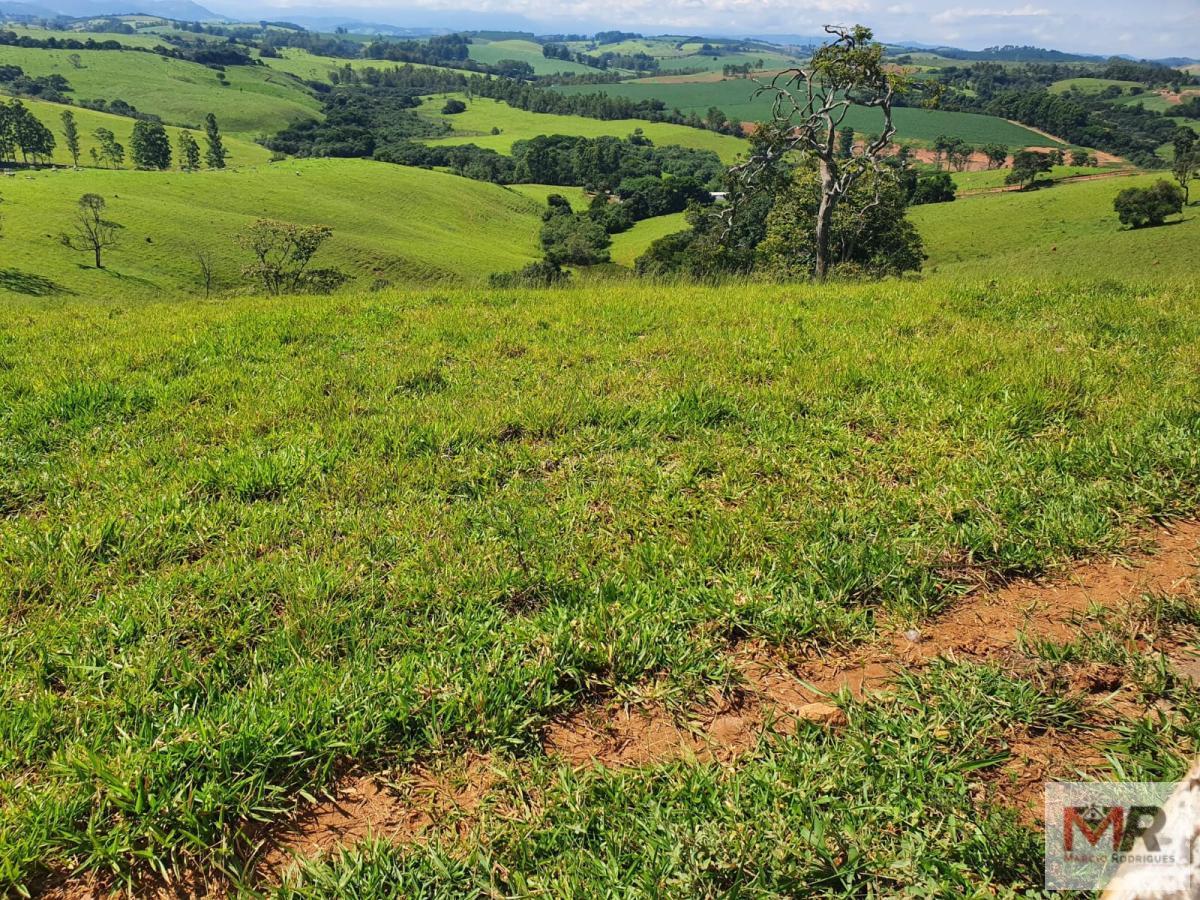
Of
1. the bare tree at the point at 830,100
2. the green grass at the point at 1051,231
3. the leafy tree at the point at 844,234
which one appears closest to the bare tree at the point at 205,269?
the leafy tree at the point at 844,234

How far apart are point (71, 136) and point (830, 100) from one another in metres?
143

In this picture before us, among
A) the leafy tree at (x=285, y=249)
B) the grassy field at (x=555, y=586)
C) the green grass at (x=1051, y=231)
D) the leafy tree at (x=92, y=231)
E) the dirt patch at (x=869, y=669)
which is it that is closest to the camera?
the grassy field at (x=555, y=586)

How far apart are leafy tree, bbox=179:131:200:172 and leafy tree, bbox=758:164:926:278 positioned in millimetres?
119662

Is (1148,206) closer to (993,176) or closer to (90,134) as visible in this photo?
(993,176)

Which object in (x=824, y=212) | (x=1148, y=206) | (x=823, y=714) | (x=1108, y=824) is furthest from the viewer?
(x=1148, y=206)

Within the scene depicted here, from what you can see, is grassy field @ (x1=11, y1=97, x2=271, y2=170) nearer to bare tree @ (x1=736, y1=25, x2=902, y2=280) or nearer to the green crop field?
the green crop field

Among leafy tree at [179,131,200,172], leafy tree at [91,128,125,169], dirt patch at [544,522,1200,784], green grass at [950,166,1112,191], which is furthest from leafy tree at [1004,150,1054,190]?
leafy tree at [91,128,125,169]

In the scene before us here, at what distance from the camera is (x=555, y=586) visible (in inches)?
142

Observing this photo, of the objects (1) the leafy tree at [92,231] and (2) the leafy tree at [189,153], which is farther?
(2) the leafy tree at [189,153]

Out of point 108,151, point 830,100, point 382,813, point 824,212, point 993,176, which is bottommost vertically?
point 382,813

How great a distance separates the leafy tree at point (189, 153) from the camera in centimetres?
11944

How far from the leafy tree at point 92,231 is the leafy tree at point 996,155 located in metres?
138

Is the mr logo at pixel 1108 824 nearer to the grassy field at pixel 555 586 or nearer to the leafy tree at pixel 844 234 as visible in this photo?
the grassy field at pixel 555 586

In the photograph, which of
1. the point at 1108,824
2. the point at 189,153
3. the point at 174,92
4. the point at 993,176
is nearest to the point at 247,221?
the point at 189,153
